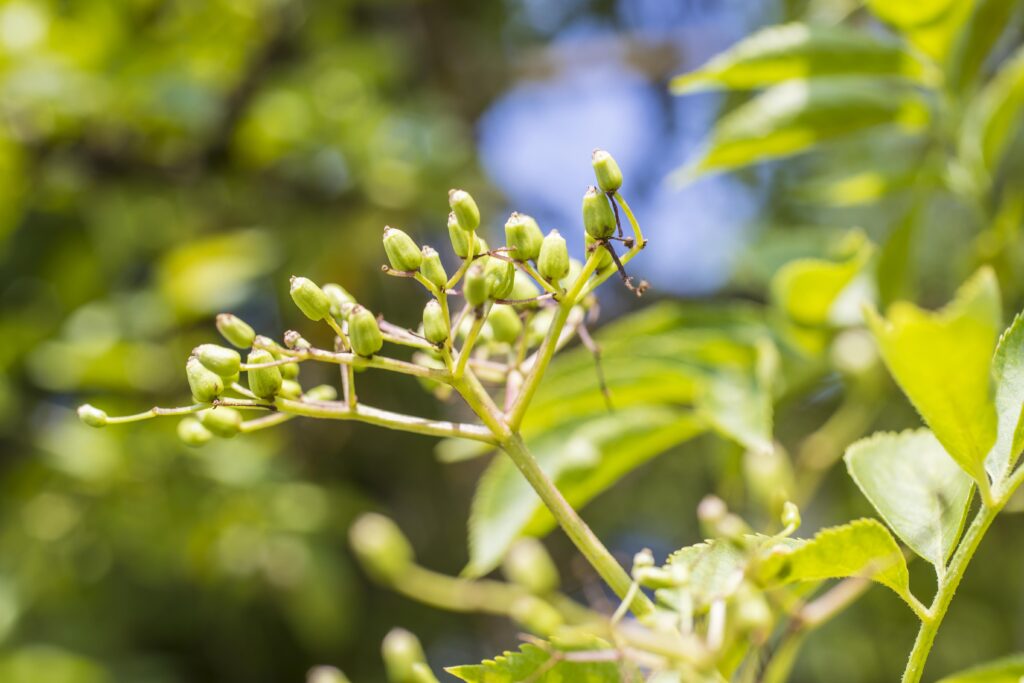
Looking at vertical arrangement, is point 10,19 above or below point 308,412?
above

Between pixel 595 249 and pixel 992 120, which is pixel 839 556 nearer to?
pixel 595 249

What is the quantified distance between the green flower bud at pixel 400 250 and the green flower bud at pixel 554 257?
72mm

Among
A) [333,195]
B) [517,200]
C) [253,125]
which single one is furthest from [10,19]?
[517,200]

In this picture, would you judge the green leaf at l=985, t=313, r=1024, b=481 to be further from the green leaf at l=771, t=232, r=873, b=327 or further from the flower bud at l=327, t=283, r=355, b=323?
the green leaf at l=771, t=232, r=873, b=327

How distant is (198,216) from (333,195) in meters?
0.39

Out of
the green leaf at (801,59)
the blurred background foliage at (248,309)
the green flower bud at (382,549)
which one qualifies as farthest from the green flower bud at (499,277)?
the blurred background foliage at (248,309)

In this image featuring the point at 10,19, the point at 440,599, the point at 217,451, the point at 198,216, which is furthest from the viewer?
the point at 198,216

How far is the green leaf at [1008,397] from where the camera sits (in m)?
0.52

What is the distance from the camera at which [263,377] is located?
0.54 metres

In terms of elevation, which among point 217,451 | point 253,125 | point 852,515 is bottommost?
point 217,451

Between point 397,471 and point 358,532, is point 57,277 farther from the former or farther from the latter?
point 358,532

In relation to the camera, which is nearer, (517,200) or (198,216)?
(198,216)

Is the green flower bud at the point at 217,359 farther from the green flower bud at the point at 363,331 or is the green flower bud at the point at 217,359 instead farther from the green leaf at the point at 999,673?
the green leaf at the point at 999,673

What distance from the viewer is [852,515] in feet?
5.20
